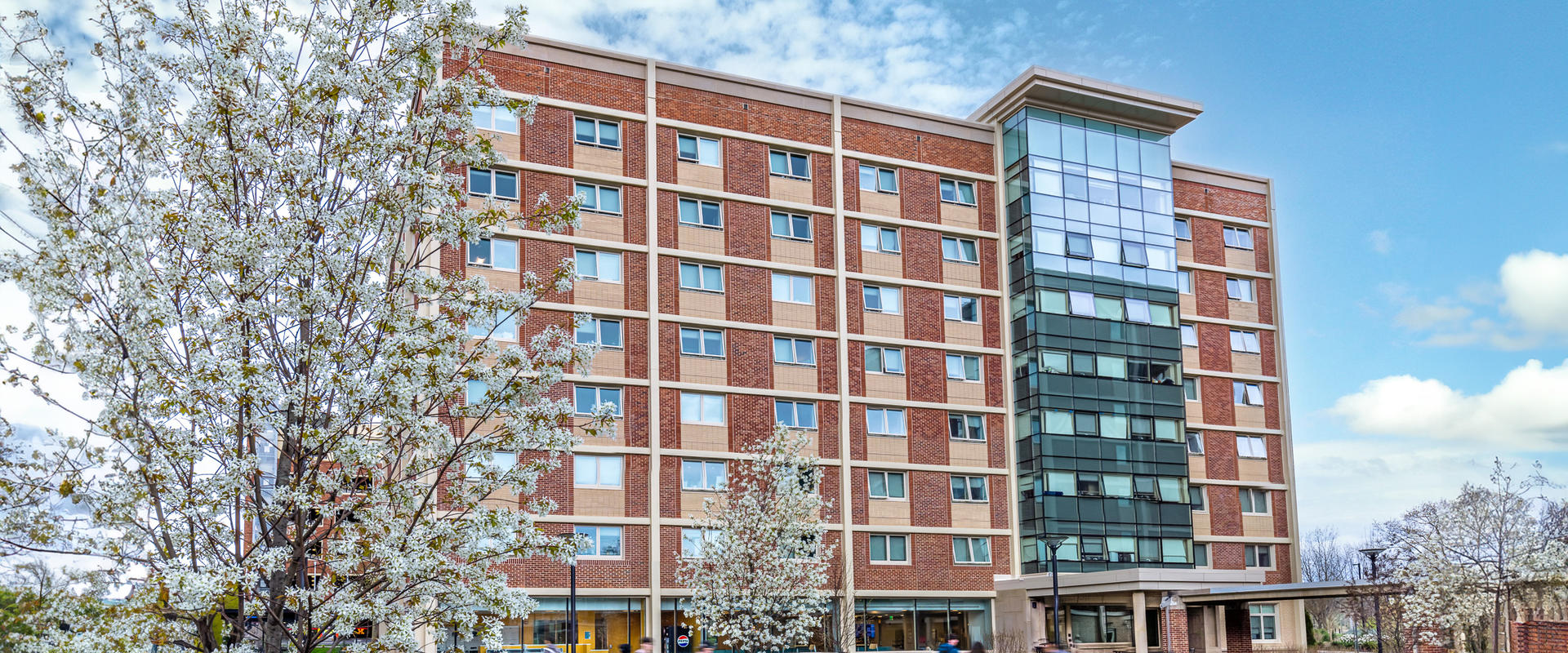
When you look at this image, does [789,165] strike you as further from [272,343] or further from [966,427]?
[272,343]

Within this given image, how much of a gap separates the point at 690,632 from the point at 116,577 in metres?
33.2

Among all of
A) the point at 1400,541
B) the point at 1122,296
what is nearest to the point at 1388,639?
the point at 1400,541

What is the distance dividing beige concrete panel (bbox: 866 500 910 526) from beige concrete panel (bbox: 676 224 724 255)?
10.5 metres

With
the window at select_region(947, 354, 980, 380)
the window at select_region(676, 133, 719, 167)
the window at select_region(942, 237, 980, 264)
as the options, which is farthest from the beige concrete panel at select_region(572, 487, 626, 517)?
the window at select_region(942, 237, 980, 264)

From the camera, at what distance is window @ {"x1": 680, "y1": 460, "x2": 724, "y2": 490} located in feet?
142

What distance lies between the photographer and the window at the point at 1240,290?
5616 centimetres

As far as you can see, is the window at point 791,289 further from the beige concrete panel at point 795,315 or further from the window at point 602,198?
the window at point 602,198

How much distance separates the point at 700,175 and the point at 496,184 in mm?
7259

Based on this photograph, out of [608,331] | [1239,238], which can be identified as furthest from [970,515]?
[1239,238]

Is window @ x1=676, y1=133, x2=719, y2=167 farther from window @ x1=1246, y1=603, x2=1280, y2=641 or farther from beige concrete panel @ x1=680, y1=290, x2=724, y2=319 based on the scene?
window @ x1=1246, y1=603, x2=1280, y2=641

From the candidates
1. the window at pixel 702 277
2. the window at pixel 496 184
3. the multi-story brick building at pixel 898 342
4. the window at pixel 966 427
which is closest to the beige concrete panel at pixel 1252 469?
the multi-story brick building at pixel 898 342

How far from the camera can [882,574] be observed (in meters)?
45.5

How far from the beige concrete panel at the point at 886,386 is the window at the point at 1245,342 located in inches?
671

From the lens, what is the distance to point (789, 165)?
47.1 meters
